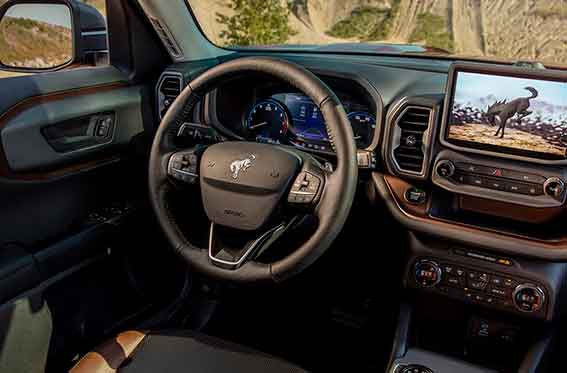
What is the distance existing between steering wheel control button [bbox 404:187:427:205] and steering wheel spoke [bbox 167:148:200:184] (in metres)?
0.69

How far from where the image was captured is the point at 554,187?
1518mm

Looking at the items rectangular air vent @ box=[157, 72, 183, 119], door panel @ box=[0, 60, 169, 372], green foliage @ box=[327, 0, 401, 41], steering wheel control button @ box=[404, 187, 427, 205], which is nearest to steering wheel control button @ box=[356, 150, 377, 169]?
steering wheel control button @ box=[404, 187, 427, 205]

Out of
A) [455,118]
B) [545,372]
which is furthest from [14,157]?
[545,372]

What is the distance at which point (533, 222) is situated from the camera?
163cm

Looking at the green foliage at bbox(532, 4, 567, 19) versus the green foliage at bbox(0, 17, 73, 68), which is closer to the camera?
the green foliage at bbox(0, 17, 73, 68)

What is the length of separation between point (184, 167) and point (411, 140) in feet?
2.30

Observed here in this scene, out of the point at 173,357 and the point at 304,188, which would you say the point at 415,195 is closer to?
the point at 304,188

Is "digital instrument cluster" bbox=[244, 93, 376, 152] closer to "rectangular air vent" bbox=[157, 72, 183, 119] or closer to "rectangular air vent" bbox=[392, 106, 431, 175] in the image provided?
"rectangular air vent" bbox=[392, 106, 431, 175]

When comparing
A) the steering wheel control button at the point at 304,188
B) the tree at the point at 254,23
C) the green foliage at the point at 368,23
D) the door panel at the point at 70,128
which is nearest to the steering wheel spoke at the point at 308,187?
the steering wheel control button at the point at 304,188

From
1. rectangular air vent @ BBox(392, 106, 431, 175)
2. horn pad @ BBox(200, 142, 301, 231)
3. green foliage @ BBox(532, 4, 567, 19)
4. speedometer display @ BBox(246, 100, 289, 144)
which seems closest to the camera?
horn pad @ BBox(200, 142, 301, 231)

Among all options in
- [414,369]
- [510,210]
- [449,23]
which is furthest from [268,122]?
[449,23]

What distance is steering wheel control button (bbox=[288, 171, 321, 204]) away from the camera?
1400 mm

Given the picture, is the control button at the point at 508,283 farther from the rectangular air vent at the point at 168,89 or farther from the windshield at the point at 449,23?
the windshield at the point at 449,23

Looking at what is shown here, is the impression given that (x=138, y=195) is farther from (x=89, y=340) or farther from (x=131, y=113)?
(x=89, y=340)
